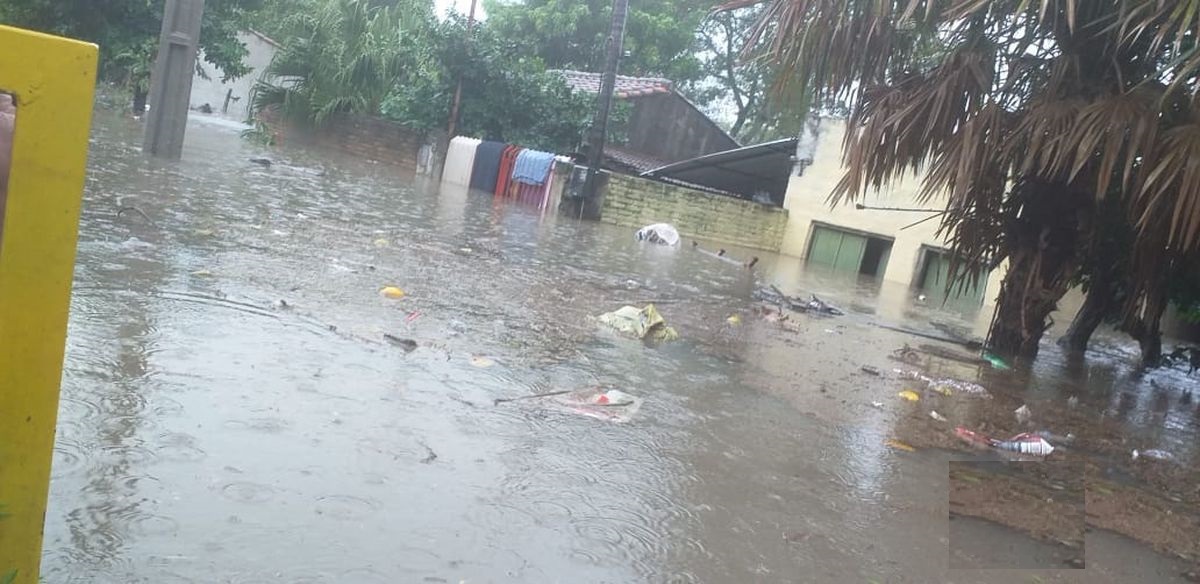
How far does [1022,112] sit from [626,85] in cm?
1960

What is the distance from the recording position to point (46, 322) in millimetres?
1829

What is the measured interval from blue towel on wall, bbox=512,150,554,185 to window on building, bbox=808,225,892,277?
21.1ft

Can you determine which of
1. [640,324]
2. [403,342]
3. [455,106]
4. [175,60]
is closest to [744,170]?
[455,106]

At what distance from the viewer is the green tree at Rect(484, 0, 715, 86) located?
2916 cm

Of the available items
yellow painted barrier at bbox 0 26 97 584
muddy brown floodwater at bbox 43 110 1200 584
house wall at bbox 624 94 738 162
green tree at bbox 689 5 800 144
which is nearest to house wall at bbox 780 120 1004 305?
house wall at bbox 624 94 738 162

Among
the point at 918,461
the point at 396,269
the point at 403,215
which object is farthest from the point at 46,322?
the point at 403,215

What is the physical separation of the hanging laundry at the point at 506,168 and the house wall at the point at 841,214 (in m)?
6.57

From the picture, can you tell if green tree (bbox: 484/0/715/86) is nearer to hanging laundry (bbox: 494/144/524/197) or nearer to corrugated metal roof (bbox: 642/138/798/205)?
corrugated metal roof (bbox: 642/138/798/205)

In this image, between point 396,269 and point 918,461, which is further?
point 396,269

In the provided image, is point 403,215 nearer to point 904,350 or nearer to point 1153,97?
point 904,350

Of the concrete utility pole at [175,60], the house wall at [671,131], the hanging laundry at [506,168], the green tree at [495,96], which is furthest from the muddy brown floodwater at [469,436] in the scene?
the house wall at [671,131]

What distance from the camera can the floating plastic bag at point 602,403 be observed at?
448 cm

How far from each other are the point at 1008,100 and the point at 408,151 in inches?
729

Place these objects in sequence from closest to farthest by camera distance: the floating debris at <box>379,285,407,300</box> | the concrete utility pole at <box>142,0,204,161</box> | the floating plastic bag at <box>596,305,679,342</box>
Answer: the floating debris at <box>379,285,407,300</box> → the floating plastic bag at <box>596,305,679,342</box> → the concrete utility pole at <box>142,0,204,161</box>
